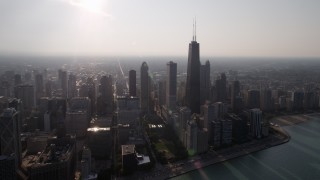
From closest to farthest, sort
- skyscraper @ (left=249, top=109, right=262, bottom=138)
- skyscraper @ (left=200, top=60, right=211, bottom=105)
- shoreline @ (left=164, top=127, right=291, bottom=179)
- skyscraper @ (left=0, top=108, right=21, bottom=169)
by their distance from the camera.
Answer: skyscraper @ (left=0, top=108, right=21, bottom=169)
shoreline @ (left=164, top=127, right=291, bottom=179)
skyscraper @ (left=249, top=109, right=262, bottom=138)
skyscraper @ (left=200, top=60, right=211, bottom=105)

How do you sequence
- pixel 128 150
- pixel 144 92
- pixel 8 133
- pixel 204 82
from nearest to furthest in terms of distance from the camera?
pixel 8 133
pixel 128 150
pixel 144 92
pixel 204 82

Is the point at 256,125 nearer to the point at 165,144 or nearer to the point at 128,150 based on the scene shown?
the point at 165,144

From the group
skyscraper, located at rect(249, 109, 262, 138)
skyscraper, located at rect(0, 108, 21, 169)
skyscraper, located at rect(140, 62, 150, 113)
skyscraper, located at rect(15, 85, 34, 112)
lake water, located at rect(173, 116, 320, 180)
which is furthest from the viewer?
skyscraper, located at rect(15, 85, 34, 112)

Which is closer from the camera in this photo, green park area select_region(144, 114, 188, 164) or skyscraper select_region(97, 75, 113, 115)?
green park area select_region(144, 114, 188, 164)

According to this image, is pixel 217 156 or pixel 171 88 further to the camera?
pixel 171 88

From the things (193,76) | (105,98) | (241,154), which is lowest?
(241,154)

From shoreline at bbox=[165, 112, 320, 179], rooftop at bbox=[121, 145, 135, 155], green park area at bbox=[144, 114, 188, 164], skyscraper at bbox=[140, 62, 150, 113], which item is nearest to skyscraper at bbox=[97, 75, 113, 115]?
skyscraper at bbox=[140, 62, 150, 113]

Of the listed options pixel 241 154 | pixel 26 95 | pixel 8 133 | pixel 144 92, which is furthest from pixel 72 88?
pixel 241 154

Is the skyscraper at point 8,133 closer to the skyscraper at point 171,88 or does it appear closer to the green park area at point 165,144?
the green park area at point 165,144

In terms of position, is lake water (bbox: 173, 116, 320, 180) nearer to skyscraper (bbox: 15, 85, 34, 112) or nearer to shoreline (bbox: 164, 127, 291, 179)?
shoreline (bbox: 164, 127, 291, 179)

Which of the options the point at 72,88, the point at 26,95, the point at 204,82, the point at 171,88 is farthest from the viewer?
the point at 72,88

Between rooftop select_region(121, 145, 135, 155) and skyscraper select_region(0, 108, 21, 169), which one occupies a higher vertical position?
skyscraper select_region(0, 108, 21, 169)
